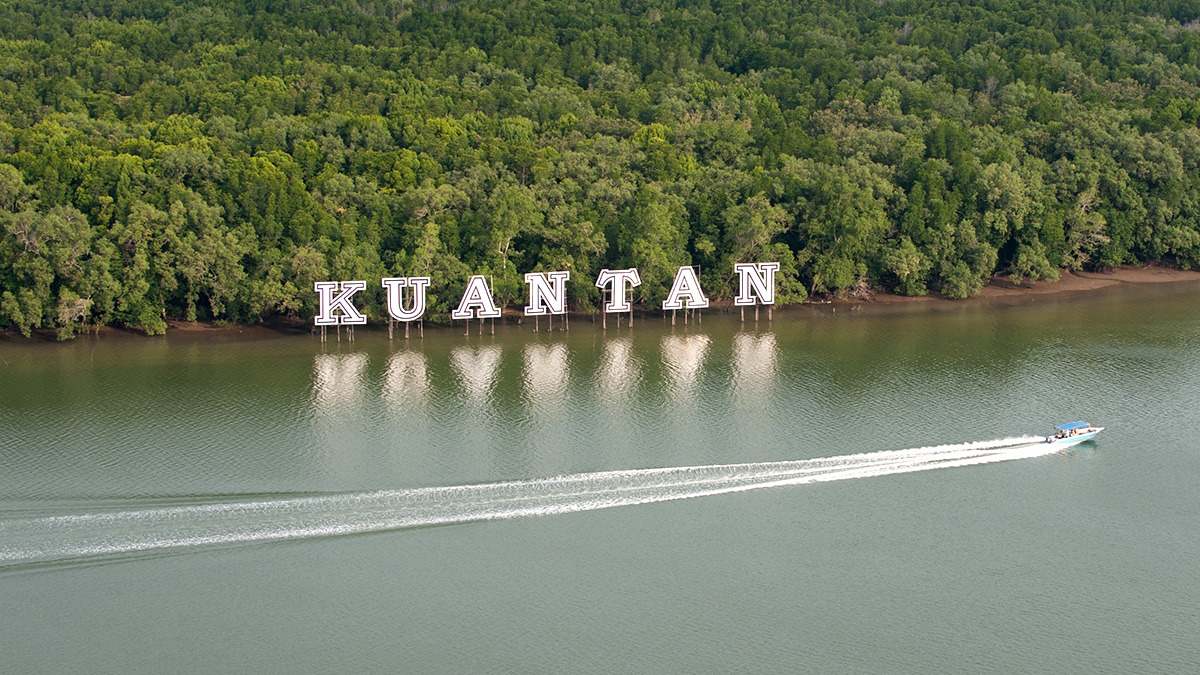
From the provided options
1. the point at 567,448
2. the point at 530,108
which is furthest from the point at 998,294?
the point at 567,448

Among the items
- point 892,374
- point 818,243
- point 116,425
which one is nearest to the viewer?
point 116,425

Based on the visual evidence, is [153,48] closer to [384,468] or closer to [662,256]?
[662,256]

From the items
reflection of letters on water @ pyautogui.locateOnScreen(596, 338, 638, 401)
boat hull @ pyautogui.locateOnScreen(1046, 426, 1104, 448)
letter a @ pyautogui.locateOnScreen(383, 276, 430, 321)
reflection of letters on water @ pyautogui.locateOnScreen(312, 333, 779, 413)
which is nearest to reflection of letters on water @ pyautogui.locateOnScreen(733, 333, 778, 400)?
reflection of letters on water @ pyautogui.locateOnScreen(312, 333, 779, 413)

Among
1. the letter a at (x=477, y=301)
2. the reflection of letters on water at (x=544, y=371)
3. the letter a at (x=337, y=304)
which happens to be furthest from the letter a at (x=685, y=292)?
the letter a at (x=337, y=304)

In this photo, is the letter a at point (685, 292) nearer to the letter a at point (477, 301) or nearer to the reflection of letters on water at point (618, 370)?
the reflection of letters on water at point (618, 370)

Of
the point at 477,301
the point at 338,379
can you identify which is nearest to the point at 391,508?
the point at 338,379
